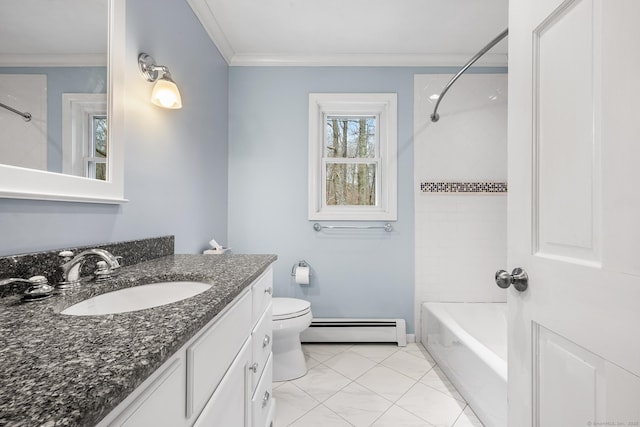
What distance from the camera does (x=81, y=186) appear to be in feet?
3.31

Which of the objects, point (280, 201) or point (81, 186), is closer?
point (81, 186)

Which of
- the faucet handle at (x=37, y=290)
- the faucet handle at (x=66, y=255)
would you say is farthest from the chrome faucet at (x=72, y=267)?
the faucet handle at (x=37, y=290)

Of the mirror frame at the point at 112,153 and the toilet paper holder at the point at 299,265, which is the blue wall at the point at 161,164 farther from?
the toilet paper holder at the point at 299,265

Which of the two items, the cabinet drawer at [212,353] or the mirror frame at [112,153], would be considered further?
the mirror frame at [112,153]

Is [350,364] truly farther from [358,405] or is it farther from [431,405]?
[431,405]

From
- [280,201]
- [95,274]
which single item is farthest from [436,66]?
[95,274]

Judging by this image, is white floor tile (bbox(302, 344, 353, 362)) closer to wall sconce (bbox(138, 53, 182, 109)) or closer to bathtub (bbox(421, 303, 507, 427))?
bathtub (bbox(421, 303, 507, 427))

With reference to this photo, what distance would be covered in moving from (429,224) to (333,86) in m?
1.42

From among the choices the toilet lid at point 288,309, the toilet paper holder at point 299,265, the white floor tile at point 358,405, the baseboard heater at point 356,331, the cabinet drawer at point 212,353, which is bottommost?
the white floor tile at point 358,405

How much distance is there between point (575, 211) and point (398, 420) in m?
1.40

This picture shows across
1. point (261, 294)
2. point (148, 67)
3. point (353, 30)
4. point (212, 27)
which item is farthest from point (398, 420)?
point (212, 27)

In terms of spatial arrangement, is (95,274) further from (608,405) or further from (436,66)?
(436,66)

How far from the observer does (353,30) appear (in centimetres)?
220

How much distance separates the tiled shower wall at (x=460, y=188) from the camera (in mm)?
2537
